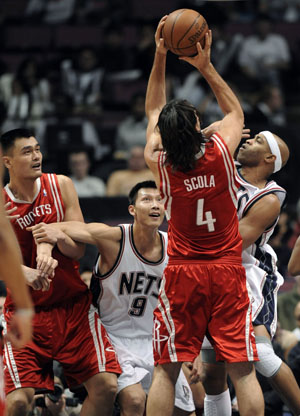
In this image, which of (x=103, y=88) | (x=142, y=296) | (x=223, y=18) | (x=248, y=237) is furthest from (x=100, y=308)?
(x=223, y=18)

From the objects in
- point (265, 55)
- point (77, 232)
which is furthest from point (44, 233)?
point (265, 55)

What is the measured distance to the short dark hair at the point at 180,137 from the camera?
4.75m

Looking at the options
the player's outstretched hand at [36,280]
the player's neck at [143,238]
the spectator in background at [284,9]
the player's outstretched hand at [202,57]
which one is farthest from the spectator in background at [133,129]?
the player's outstretched hand at [36,280]

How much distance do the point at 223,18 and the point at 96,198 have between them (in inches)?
209

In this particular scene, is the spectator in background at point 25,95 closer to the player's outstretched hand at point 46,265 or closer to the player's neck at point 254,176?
the player's neck at point 254,176

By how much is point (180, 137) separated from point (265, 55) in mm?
8567

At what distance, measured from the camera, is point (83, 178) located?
1002 centimetres

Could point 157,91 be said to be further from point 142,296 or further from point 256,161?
point 142,296

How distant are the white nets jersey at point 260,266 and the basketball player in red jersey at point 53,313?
3.36ft

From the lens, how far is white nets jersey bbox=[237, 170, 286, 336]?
5.47 metres

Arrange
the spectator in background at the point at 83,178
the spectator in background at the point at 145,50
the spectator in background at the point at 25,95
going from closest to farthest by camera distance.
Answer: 1. the spectator in background at the point at 83,178
2. the spectator in background at the point at 25,95
3. the spectator in background at the point at 145,50

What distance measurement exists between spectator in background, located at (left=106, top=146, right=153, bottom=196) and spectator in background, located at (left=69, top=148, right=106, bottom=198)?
166 millimetres

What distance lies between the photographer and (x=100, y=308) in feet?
19.3

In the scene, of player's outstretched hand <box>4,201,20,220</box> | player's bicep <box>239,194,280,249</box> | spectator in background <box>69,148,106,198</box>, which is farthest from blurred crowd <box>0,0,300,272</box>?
player's bicep <box>239,194,280,249</box>
